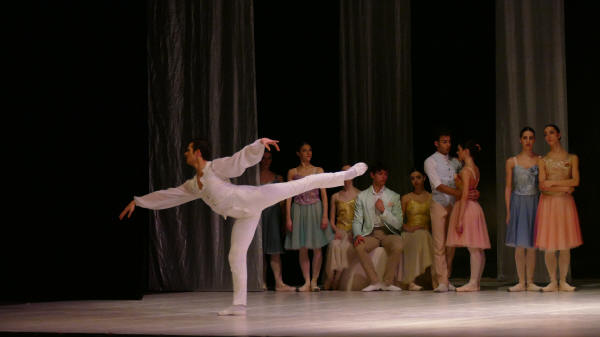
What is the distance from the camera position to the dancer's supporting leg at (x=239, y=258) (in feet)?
18.2

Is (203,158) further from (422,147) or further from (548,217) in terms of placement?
(422,147)

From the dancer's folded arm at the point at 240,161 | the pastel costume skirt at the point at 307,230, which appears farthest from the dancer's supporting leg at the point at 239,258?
the pastel costume skirt at the point at 307,230

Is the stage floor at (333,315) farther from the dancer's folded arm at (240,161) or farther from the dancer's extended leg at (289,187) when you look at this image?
the dancer's folded arm at (240,161)

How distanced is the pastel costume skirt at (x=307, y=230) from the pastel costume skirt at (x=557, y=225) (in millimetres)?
1886

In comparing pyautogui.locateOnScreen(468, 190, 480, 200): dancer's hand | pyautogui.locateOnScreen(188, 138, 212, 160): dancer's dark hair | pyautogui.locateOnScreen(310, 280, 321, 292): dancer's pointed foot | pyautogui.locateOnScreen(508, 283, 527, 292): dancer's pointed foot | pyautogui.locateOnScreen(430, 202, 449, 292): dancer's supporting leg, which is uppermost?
pyautogui.locateOnScreen(188, 138, 212, 160): dancer's dark hair

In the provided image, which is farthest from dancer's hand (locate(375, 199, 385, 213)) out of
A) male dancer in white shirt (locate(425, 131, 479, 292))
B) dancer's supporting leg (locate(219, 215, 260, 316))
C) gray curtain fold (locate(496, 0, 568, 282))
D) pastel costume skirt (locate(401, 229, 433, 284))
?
dancer's supporting leg (locate(219, 215, 260, 316))

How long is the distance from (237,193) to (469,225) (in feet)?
8.61

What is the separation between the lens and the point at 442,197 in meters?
7.63

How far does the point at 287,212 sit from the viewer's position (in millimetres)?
7934

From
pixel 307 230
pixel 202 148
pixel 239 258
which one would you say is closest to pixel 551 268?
pixel 307 230

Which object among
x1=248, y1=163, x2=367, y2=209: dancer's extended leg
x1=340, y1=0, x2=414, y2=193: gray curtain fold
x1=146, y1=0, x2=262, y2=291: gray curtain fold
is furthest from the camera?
x1=340, y1=0, x2=414, y2=193: gray curtain fold

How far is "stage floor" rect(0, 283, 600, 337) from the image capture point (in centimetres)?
444

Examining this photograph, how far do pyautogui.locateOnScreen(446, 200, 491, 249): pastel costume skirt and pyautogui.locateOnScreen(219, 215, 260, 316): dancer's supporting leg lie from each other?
2.40m

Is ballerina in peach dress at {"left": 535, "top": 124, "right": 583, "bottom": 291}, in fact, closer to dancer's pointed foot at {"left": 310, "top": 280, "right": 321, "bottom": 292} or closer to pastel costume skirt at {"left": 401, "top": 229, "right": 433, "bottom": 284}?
pastel costume skirt at {"left": 401, "top": 229, "right": 433, "bottom": 284}
